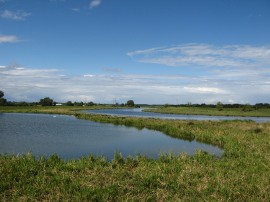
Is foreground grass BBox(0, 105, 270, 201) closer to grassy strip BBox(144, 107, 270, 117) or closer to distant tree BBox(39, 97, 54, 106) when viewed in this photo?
grassy strip BBox(144, 107, 270, 117)

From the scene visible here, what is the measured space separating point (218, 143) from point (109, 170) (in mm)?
21364

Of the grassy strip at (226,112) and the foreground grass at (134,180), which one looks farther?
the grassy strip at (226,112)

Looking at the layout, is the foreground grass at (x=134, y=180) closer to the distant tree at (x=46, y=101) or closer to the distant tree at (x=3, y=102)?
the distant tree at (x=3, y=102)

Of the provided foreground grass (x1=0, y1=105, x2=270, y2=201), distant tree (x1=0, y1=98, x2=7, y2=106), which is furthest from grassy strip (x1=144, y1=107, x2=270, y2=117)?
foreground grass (x1=0, y1=105, x2=270, y2=201)

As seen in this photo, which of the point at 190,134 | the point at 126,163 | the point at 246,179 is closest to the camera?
the point at 246,179

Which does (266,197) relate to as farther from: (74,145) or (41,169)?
(74,145)

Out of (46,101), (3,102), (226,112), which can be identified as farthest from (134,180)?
(46,101)

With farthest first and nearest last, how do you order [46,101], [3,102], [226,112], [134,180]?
[46,101], [3,102], [226,112], [134,180]

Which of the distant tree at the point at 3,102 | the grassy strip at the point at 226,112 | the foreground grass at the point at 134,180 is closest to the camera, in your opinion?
the foreground grass at the point at 134,180

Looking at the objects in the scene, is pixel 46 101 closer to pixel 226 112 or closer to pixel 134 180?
pixel 226 112

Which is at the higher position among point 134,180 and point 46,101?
point 46,101

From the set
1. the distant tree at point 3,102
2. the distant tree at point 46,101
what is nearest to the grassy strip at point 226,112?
the distant tree at point 3,102

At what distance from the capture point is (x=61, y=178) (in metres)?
15.0

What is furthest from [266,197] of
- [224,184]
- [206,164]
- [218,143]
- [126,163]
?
[218,143]
